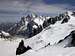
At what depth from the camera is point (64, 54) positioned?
37625 millimetres

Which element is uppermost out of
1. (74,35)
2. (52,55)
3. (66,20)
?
(52,55)

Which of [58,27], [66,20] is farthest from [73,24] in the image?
[66,20]

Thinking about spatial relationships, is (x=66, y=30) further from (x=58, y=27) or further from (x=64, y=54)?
(x=64, y=54)

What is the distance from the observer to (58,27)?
156 metres

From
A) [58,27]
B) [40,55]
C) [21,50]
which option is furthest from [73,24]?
[40,55]

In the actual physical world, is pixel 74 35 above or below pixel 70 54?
below

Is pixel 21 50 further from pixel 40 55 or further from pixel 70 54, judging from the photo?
pixel 70 54

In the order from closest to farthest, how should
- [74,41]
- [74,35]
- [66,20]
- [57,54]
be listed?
1. [57,54]
2. [74,41]
3. [74,35]
4. [66,20]

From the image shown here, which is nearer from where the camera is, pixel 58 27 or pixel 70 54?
pixel 70 54

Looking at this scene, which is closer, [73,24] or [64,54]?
[64,54]

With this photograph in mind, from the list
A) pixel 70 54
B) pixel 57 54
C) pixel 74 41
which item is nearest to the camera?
pixel 70 54

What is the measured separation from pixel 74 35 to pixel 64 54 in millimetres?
21692

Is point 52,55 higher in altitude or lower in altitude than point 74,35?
higher

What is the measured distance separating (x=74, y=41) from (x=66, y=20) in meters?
124
